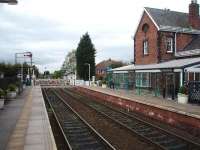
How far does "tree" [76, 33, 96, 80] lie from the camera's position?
79688 millimetres

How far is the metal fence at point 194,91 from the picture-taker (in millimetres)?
20964

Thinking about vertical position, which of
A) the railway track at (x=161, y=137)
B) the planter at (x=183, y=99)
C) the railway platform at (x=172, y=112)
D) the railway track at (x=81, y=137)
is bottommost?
the railway track at (x=81, y=137)

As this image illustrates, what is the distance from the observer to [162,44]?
1319 inches

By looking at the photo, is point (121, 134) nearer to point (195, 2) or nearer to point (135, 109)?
point (135, 109)

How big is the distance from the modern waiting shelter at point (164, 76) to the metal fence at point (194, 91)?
7.23 ft

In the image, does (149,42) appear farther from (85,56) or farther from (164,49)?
(85,56)

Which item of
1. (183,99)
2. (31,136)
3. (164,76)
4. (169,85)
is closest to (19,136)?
(31,136)

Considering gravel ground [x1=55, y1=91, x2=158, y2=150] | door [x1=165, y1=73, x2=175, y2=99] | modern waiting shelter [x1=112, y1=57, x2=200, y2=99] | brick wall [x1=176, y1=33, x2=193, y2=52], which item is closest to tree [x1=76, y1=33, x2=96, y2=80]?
modern waiting shelter [x1=112, y1=57, x2=200, y2=99]

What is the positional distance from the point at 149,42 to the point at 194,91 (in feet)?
48.5

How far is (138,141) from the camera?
499 inches

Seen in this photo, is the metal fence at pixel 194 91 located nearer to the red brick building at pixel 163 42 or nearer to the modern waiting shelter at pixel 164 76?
the modern waiting shelter at pixel 164 76

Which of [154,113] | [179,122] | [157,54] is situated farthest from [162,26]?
[179,122]

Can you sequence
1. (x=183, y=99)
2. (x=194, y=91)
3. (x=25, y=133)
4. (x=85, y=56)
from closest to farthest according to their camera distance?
1. (x=25, y=133)
2. (x=194, y=91)
3. (x=183, y=99)
4. (x=85, y=56)


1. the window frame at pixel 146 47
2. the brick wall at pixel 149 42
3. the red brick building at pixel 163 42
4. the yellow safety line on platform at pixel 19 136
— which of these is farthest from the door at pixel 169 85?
the yellow safety line on platform at pixel 19 136
